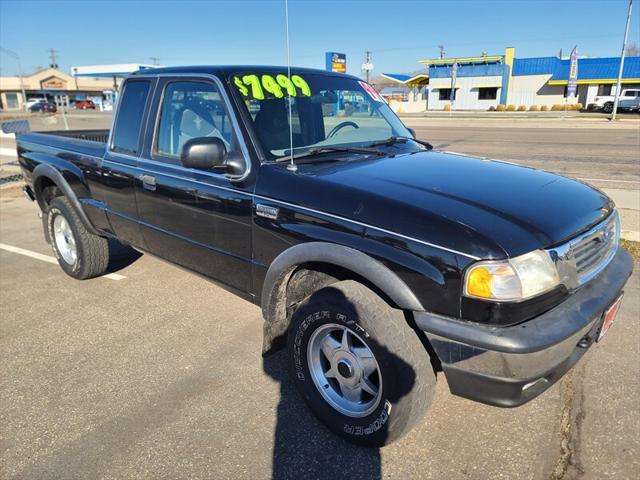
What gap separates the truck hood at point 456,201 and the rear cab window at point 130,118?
1611mm

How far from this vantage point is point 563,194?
270 centimetres

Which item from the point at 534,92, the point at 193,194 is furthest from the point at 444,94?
the point at 193,194

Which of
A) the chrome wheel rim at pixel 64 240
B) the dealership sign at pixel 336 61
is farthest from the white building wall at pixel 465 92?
the chrome wheel rim at pixel 64 240

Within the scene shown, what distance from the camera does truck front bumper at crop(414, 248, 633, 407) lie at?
80.2 inches

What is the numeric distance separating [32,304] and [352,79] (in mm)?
3522

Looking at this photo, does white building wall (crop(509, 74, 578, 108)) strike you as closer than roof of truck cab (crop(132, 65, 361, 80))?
No

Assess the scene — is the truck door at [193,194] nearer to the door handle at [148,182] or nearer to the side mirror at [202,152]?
the door handle at [148,182]

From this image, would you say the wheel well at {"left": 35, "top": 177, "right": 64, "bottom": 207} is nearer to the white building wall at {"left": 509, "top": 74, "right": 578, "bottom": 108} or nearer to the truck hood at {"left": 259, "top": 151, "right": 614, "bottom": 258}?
the truck hood at {"left": 259, "top": 151, "right": 614, "bottom": 258}

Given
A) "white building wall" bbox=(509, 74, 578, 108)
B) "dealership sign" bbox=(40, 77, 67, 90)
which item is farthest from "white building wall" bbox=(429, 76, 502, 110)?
"dealership sign" bbox=(40, 77, 67, 90)

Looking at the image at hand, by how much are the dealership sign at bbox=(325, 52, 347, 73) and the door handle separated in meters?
32.6

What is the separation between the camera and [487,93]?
5600 centimetres

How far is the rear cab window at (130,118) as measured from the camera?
379 centimetres

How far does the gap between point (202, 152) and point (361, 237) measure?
1.10 meters

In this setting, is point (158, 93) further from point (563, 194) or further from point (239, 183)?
point (563, 194)
